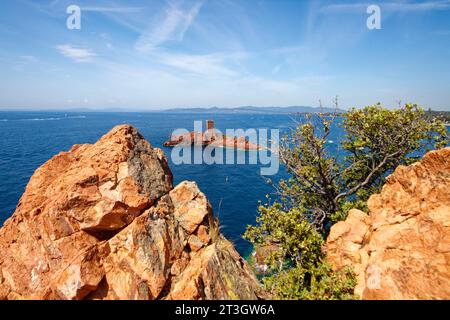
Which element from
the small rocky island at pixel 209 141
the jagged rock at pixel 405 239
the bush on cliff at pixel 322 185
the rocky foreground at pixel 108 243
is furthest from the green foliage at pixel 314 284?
the small rocky island at pixel 209 141

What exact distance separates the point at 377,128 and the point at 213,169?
2553 inches

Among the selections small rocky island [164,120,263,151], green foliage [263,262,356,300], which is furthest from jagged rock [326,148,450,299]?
small rocky island [164,120,263,151]

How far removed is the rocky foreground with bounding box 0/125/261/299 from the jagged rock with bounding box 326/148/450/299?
5.44 metres

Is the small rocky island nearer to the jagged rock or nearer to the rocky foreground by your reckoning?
the jagged rock

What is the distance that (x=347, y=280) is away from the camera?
11.8 meters

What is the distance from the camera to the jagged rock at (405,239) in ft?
32.2

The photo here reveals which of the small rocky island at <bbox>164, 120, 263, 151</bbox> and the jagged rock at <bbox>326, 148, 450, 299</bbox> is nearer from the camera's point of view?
the jagged rock at <bbox>326, 148, 450, 299</bbox>

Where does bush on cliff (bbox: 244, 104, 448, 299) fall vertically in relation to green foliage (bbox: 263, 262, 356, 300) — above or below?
above

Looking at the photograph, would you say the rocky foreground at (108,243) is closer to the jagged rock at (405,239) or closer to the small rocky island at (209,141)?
the jagged rock at (405,239)

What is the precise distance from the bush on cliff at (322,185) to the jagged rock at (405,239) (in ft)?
3.97

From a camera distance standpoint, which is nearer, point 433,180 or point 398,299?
point 398,299

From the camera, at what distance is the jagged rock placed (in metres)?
9.82
